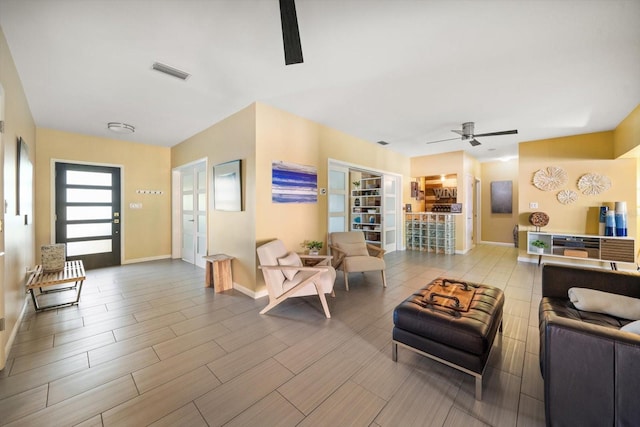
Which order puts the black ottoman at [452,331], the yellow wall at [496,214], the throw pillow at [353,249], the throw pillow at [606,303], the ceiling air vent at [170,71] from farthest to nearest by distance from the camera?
the yellow wall at [496,214], the throw pillow at [353,249], the ceiling air vent at [170,71], the throw pillow at [606,303], the black ottoman at [452,331]

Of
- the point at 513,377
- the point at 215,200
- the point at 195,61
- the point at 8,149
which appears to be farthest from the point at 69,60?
the point at 513,377

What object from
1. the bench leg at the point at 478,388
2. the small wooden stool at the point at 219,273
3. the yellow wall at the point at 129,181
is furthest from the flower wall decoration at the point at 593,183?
the yellow wall at the point at 129,181

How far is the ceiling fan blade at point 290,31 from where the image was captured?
1.28 meters

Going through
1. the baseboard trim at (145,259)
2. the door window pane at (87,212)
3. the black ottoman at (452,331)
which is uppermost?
the door window pane at (87,212)

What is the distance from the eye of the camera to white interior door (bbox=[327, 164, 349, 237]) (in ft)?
16.7

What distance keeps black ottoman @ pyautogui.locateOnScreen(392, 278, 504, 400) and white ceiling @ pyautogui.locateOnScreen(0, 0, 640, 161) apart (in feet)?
7.43

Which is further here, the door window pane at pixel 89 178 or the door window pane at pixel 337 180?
A: the door window pane at pixel 337 180

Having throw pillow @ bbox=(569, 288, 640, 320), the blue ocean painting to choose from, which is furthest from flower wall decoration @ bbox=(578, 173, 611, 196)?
the blue ocean painting

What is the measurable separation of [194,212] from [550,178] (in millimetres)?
7751

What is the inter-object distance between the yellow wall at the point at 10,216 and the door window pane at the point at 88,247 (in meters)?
2.39

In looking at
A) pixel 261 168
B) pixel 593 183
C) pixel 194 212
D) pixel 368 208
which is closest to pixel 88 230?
pixel 194 212

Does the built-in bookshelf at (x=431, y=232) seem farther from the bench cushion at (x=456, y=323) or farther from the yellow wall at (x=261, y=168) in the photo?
the bench cushion at (x=456, y=323)

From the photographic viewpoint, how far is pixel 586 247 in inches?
192

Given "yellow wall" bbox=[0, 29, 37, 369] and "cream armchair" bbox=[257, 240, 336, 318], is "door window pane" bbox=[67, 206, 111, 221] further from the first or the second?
"cream armchair" bbox=[257, 240, 336, 318]
